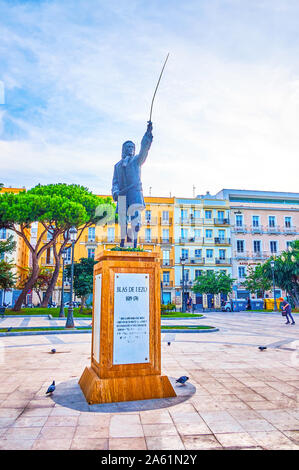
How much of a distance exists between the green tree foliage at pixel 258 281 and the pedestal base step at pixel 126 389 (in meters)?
30.1

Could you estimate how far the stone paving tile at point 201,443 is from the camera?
304cm

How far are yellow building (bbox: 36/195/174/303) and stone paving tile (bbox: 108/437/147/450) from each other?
35709mm

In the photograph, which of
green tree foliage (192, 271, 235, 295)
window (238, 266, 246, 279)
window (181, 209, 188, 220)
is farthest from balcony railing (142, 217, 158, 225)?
window (238, 266, 246, 279)

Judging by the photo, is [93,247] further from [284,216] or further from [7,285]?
[284,216]

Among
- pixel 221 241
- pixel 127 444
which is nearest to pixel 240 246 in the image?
pixel 221 241

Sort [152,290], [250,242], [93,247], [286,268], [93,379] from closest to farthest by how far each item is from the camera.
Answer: [93,379]
[152,290]
[286,268]
[93,247]
[250,242]

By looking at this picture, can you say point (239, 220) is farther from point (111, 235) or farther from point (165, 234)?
point (111, 235)

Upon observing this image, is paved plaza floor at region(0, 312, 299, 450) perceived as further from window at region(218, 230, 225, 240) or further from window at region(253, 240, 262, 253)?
window at region(253, 240, 262, 253)

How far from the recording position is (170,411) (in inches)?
157

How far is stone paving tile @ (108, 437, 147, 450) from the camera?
3029mm

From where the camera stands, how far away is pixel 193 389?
195 inches

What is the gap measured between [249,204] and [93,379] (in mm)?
42146

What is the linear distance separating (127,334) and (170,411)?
111cm
